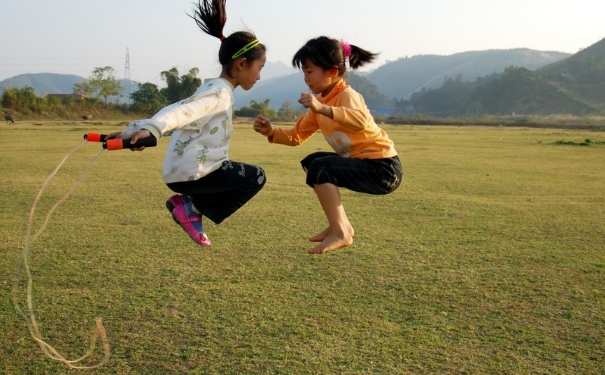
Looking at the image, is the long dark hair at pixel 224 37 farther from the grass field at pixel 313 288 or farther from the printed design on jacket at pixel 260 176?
the grass field at pixel 313 288

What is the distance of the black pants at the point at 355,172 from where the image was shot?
3752 mm

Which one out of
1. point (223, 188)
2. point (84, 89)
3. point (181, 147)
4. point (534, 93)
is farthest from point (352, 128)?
point (534, 93)

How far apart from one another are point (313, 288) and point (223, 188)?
194cm

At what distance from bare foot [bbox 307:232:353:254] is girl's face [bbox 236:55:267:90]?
111 cm

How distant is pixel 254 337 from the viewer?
4.42 m

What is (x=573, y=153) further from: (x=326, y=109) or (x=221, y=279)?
(x=326, y=109)

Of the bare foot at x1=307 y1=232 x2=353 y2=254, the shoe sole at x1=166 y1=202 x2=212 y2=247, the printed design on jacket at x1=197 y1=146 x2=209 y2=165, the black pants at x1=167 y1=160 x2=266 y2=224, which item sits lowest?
the bare foot at x1=307 y1=232 x2=353 y2=254

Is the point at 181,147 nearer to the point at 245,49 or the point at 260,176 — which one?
the point at 260,176

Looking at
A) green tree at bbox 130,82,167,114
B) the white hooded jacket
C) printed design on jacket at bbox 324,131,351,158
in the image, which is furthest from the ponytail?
green tree at bbox 130,82,167,114

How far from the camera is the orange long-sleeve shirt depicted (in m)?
3.63

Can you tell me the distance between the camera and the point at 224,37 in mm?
3895

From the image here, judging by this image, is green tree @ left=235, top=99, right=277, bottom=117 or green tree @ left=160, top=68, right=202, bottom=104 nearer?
green tree @ left=160, top=68, right=202, bottom=104

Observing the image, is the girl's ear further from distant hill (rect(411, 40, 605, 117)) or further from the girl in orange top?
distant hill (rect(411, 40, 605, 117))

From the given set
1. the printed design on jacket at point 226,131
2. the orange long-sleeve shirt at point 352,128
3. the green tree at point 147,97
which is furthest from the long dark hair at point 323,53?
the green tree at point 147,97
